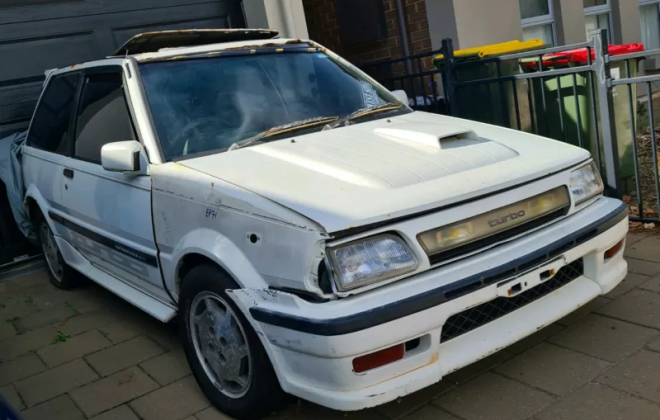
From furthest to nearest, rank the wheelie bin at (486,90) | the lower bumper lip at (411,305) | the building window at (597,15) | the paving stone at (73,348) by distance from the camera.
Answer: the building window at (597,15), the wheelie bin at (486,90), the paving stone at (73,348), the lower bumper lip at (411,305)

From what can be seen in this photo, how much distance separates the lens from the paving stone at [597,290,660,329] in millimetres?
3532

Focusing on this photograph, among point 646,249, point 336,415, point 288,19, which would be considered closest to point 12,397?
point 336,415

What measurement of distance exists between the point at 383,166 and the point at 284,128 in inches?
31.9

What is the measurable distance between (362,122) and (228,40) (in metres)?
1.29

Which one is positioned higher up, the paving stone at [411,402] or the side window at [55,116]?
the side window at [55,116]

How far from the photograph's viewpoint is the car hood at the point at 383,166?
2701 mm

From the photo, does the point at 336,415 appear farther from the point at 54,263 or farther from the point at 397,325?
the point at 54,263

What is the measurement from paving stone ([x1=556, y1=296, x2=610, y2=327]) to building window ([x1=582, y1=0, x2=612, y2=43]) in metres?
8.00

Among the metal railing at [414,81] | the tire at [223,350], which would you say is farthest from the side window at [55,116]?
the metal railing at [414,81]

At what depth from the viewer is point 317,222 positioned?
2.57m

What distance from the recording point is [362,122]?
12.5 feet

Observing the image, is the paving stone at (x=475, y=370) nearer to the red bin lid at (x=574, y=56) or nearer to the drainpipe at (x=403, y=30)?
the red bin lid at (x=574, y=56)

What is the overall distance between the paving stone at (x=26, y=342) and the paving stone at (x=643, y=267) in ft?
12.5

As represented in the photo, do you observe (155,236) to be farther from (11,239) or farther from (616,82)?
(11,239)
